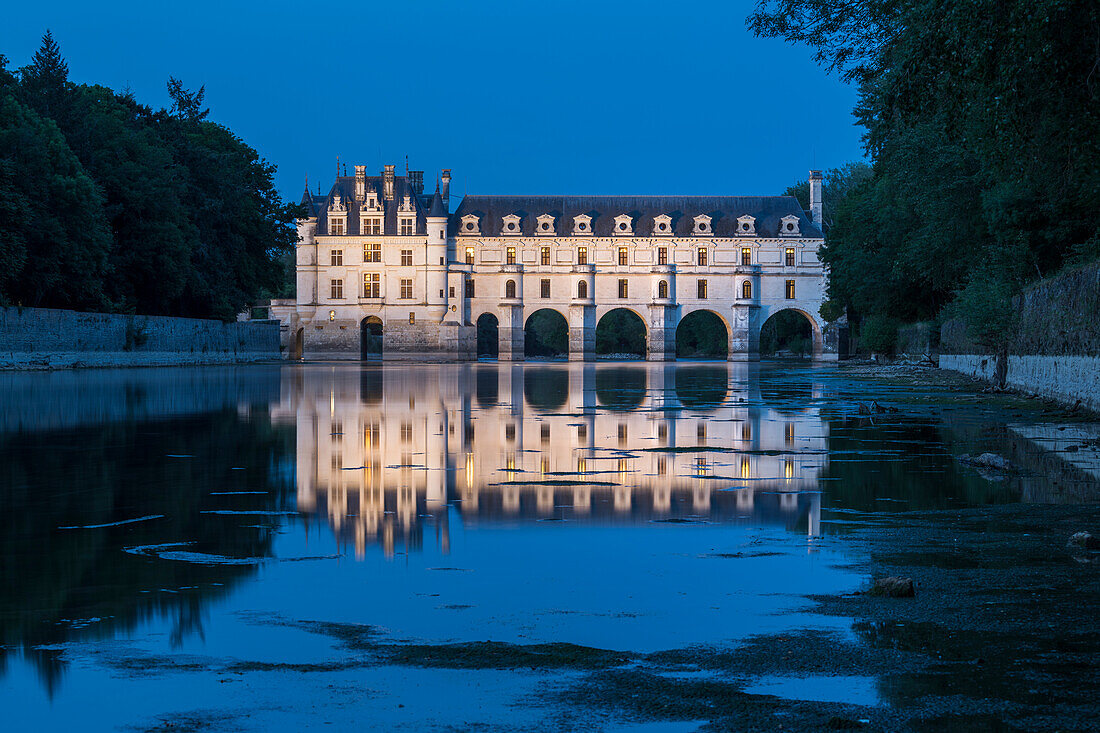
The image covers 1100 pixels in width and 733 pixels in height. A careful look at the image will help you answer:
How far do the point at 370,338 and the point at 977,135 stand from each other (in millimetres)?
93666

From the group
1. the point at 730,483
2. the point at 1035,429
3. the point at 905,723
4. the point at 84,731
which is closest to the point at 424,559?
the point at 84,731

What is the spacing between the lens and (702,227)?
96.8 m

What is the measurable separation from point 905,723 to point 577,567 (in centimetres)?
267

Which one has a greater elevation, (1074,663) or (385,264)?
(385,264)

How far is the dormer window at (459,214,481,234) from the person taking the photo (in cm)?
9569

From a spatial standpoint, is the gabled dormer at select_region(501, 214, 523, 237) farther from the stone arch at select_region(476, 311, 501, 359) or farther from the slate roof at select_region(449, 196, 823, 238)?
the stone arch at select_region(476, 311, 501, 359)

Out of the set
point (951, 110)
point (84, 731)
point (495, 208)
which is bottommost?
point (84, 731)

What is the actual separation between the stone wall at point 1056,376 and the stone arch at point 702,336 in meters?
75.0

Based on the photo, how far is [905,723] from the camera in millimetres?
3736

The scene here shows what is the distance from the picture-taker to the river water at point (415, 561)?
13.4 ft

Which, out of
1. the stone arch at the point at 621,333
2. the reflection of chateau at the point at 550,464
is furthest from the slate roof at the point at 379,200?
the reflection of chateau at the point at 550,464

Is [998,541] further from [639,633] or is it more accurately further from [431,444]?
[431,444]

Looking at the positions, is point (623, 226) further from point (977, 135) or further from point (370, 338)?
point (977, 135)

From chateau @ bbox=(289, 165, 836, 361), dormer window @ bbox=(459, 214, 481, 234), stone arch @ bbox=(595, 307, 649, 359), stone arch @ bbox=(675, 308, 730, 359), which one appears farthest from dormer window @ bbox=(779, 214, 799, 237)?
dormer window @ bbox=(459, 214, 481, 234)
